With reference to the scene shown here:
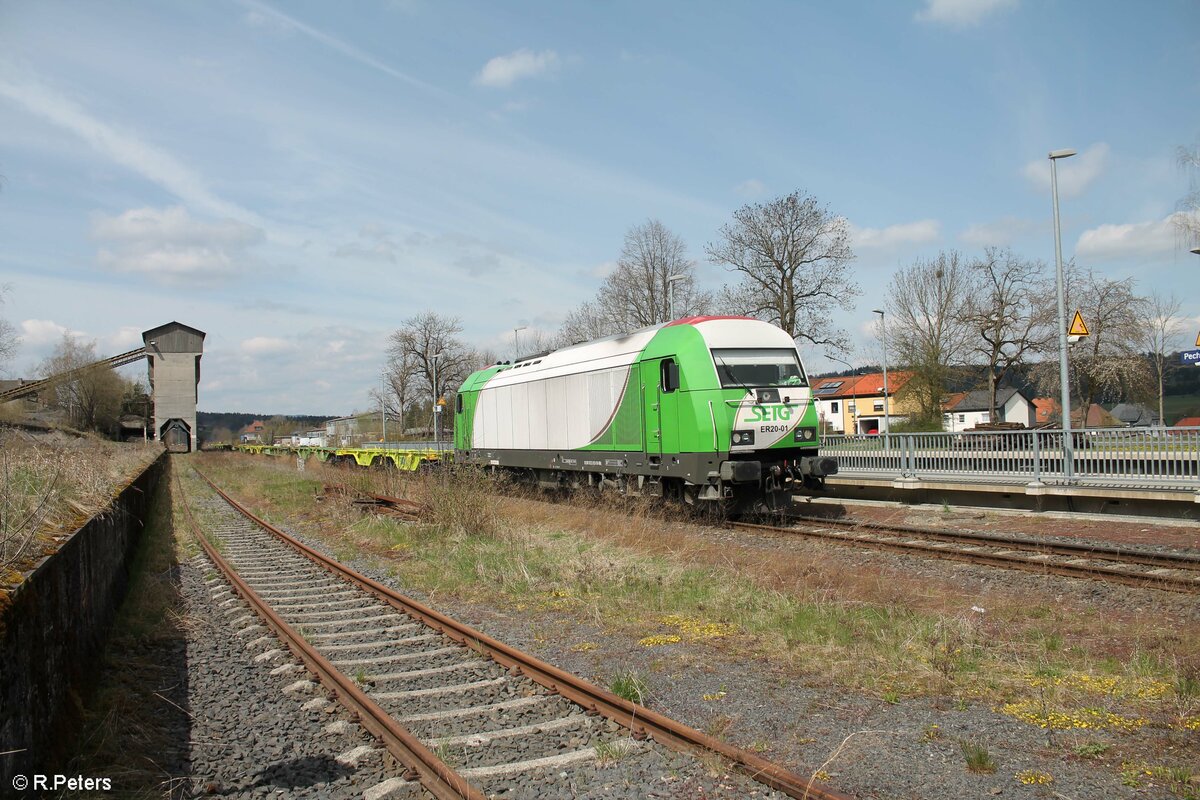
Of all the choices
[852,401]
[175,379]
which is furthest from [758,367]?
[175,379]

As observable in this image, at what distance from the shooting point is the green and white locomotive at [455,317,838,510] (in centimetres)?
1395

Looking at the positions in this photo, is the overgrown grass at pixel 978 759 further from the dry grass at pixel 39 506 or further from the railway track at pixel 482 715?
the dry grass at pixel 39 506

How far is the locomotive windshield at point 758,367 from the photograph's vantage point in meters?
14.1

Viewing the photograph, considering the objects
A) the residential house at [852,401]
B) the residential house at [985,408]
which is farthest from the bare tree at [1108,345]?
the residential house at [852,401]

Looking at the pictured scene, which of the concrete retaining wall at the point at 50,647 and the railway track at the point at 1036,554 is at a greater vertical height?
the concrete retaining wall at the point at 50,647

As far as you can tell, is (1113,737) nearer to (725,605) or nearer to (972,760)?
(972,760)

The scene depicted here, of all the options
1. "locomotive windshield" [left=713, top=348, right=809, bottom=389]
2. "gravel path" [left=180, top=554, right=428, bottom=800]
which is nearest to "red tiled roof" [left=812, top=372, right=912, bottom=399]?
"locomotive windshield" [left=713, top=348, right=809, bottom=389]

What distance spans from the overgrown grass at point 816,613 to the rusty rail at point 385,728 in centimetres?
238

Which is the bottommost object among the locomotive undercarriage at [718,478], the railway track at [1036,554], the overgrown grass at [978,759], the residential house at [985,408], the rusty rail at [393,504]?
the overgrown grass at [978,759]

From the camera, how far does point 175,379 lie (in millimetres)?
83375

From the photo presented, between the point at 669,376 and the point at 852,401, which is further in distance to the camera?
the point at 852,401

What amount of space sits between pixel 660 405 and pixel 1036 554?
658cm

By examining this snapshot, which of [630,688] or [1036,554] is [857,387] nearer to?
[1036,554]

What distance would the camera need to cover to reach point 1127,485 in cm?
1310
